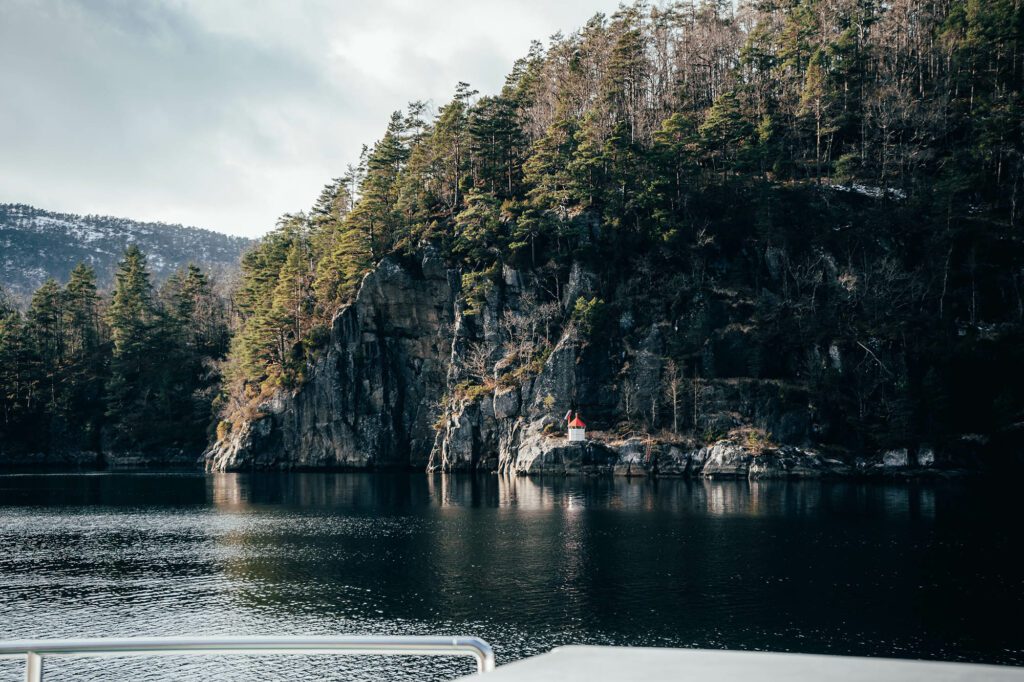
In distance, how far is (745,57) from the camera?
357 ft

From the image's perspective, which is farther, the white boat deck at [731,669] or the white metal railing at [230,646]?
the white metal railing at [230,646]

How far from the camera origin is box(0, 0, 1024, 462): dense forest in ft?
277

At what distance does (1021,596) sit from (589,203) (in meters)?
72.7

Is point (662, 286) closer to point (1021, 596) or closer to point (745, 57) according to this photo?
point (745, 57)

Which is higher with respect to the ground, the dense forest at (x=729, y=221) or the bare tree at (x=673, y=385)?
the dense forest at (x=729, y=221)

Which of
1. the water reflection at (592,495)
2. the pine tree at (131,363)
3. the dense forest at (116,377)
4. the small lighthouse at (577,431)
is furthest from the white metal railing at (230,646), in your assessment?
the pine tree at (131,363)

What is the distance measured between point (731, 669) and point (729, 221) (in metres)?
96.9

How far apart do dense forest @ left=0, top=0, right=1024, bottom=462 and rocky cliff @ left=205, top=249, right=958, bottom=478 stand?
74cm

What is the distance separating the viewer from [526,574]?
1464 inches

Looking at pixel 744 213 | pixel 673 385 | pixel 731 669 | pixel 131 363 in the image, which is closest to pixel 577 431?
pixel 673 385

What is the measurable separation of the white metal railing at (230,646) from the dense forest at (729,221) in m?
82.9

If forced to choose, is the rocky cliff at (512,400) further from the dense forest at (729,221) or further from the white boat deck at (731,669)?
the white boat deck at (731,669)

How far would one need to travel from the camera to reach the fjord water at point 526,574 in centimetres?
2700

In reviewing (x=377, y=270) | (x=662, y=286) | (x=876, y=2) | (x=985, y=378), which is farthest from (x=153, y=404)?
(x=876, y=2)
